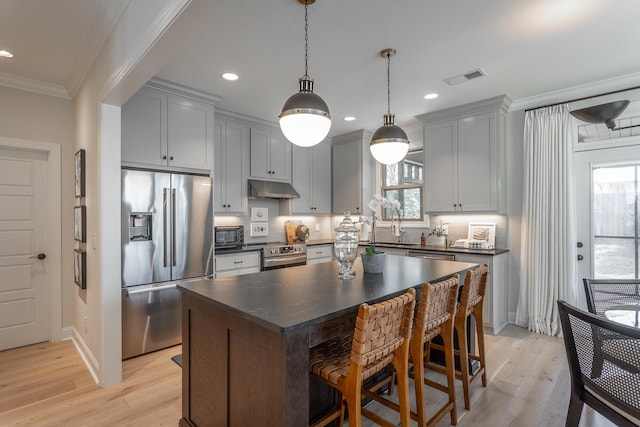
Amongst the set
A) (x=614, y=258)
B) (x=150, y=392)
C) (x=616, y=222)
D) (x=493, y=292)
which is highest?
(x=616, y=222)

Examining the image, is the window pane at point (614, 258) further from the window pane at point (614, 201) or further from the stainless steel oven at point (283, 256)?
the stainless steel oven at point (283, 256)

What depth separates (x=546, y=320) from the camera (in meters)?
3.68

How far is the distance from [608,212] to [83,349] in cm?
551

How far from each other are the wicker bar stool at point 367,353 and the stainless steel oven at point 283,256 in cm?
252

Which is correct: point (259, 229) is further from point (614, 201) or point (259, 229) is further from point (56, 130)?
point (614, 201)

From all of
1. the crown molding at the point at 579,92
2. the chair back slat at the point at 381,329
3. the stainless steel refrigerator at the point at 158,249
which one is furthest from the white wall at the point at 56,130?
the crown molding at the point at 579,92

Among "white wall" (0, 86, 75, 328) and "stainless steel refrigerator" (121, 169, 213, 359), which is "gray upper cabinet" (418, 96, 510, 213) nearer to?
"stainless steel refrigerator" (121, 169, 213, 359)

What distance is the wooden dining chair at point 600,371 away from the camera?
130 centimetres

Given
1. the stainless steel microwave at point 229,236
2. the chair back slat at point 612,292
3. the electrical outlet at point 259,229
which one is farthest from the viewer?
the electrical outlet at point 259,229

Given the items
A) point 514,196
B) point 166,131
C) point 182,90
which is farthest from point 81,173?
point 514,196

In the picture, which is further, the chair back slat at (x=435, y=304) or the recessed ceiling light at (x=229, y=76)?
the recessed ceiling light at (x=229, y=76)

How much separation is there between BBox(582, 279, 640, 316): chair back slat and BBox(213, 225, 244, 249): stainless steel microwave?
3.49 m

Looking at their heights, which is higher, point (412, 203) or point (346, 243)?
point (412, 203)

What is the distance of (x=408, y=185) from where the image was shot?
5.13m
